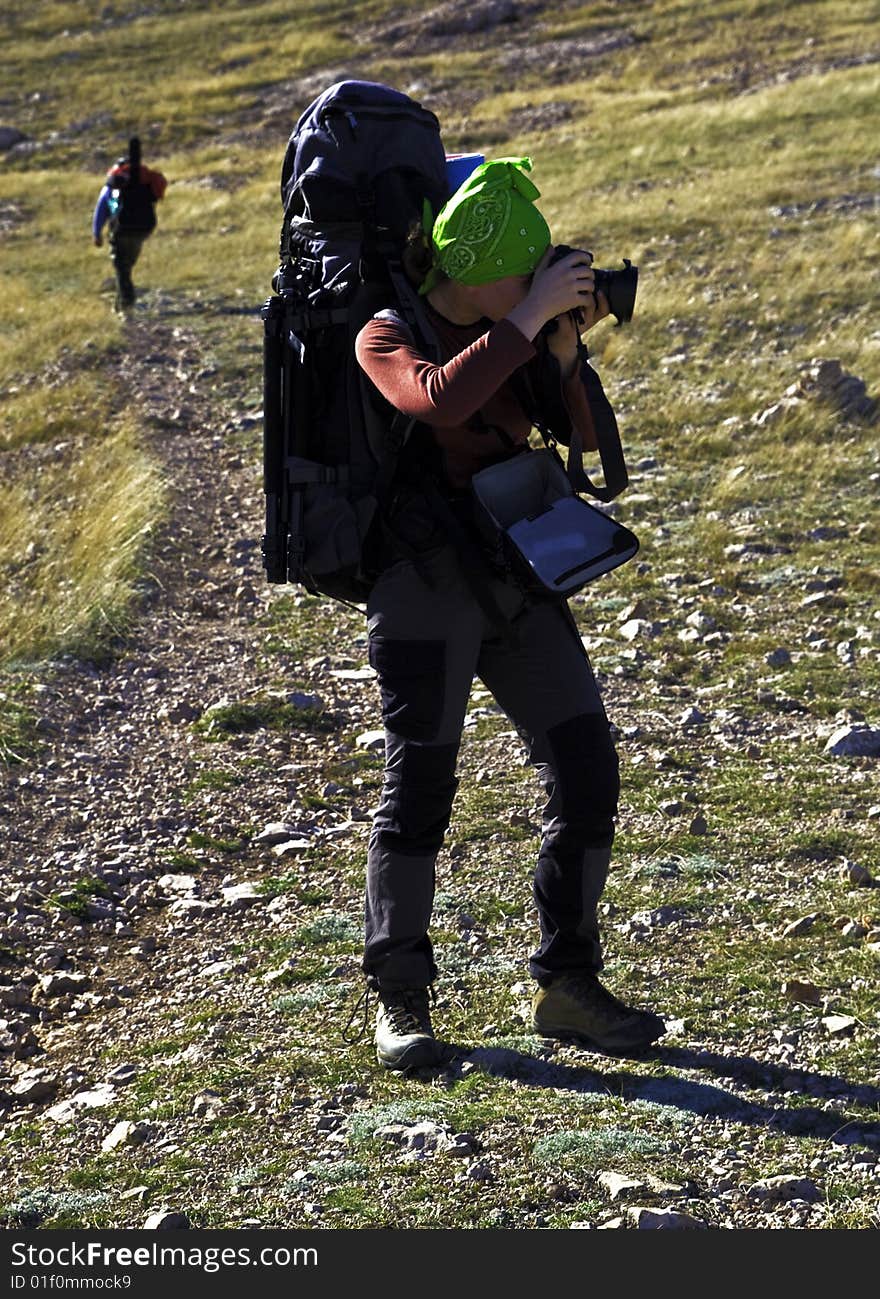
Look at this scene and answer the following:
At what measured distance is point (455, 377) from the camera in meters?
3.57

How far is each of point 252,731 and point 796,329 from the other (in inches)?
304

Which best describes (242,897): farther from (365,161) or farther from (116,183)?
(116,183)

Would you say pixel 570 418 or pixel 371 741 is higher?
pixel 570 418

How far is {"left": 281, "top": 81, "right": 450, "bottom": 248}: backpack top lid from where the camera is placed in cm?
400

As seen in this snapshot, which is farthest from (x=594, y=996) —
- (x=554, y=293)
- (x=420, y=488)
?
(x=554, y=293)

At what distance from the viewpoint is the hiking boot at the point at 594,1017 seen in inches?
164

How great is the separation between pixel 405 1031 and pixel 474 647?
1.06 meters

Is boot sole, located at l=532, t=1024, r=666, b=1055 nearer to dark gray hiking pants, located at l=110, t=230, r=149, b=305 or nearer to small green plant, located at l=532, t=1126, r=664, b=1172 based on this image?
small green plant, located at l=532, t=1126, r=664, b=1172

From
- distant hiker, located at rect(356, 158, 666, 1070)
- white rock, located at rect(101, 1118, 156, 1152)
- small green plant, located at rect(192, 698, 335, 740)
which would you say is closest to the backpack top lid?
distant hiker, located at rect(356, 158, 666, 1070)

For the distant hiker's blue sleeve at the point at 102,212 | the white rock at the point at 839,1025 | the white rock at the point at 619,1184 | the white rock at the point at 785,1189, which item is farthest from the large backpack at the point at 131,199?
the white rock at the point at 785,1189

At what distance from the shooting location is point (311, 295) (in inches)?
157

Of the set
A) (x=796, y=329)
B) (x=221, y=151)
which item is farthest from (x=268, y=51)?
(x=796, y=329)

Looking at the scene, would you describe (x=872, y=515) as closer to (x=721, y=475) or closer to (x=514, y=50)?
(x=721, y=475)

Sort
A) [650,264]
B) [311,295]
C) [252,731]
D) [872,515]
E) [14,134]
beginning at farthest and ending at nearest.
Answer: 1. [14,134]
2. [650,264]
3. [872,515]
4. [252,731]
5. [311,295]
